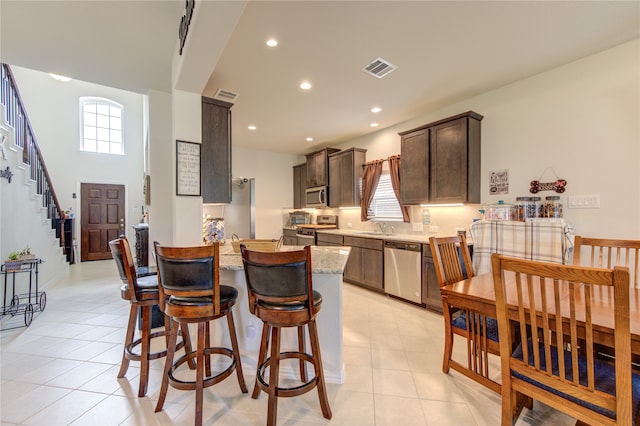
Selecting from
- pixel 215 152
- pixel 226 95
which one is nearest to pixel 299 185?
pixel 226 95

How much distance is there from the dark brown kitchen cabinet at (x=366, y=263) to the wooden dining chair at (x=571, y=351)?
2.63m

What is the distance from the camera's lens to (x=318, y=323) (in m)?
2.07

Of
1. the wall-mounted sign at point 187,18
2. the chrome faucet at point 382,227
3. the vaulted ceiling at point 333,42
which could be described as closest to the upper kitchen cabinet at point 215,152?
the vaulted ceiling at point 333,42

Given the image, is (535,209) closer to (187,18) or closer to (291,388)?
(291,388)

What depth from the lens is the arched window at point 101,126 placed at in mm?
7098

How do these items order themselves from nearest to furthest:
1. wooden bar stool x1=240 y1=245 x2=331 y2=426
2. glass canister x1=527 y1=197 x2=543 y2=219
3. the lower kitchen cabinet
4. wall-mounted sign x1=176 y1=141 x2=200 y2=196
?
wooden bar stool x1=240 y1=245 x2=331 y2=426, wall-mounted sign x1=176 y1=141 x2=200 y2=196, glass canister x1=527 y1=197 x2=543 y2=219, the lower kitchen cabinet

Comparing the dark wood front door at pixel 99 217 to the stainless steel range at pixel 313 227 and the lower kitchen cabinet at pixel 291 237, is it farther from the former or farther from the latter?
the stainless steel range at pixel 313 227

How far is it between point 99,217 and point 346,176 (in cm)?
662

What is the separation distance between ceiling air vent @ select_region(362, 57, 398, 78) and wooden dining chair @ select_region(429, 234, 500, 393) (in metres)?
1.78

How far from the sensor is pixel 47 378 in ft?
6.73

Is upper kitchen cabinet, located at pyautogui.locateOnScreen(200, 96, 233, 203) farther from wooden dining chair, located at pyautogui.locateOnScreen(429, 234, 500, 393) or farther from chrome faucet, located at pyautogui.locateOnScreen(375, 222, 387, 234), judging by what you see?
chrome faucet, located at pyautogui.locateOnScreen(375, 222, 387, 234)

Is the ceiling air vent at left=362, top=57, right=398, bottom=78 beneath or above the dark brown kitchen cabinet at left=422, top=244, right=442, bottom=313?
above

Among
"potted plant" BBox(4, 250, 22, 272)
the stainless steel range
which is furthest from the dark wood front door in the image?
the stainless steel range

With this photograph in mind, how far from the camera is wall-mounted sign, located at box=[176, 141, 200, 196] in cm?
246
